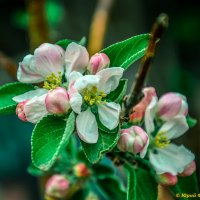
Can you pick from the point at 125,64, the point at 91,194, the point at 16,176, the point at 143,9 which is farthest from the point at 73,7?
the point at 125,64

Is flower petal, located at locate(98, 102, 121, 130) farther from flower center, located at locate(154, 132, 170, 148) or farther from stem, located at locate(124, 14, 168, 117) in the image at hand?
flower center, located at locate(154, 132, 170, 148)

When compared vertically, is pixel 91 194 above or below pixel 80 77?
below

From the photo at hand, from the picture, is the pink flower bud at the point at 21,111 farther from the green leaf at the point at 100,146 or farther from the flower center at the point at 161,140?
the flower center at the point at 161,140

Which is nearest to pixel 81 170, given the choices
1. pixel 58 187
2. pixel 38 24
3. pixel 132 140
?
pixel 58 187

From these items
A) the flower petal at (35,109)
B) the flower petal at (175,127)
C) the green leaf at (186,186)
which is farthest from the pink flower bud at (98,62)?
the green leaf at (186,186)

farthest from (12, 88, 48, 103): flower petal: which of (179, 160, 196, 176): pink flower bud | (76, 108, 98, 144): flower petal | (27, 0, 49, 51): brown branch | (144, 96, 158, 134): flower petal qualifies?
(27, 0, 49, 51): brown branch

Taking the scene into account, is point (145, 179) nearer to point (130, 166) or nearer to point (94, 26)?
point (130, 166)

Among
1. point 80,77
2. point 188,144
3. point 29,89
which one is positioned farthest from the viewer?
point 188,144
